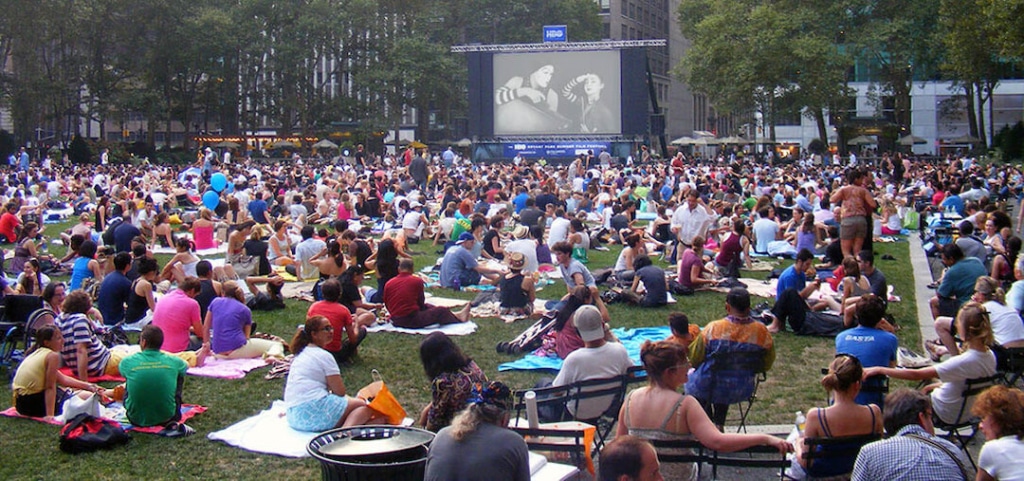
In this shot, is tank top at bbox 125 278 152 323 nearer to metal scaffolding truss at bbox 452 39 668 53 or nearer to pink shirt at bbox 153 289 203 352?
pink shirt at bbox 153 289 203 352

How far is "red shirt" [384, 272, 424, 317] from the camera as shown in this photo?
425 inches

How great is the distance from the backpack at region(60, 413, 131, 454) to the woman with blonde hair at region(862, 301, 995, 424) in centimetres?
506

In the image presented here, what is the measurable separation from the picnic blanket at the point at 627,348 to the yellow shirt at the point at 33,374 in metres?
3.76

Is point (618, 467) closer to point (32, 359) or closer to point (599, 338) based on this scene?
point (599, 338)

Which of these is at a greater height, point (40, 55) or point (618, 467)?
point (40, 55)

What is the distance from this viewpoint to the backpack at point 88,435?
22.4ft

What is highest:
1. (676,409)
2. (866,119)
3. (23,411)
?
(866,119)

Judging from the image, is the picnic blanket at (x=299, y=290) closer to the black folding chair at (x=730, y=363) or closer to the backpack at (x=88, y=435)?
the backpack at (x=88, y=435)

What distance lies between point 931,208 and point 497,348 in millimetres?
16013

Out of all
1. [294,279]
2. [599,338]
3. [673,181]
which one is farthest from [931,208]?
[599,338]

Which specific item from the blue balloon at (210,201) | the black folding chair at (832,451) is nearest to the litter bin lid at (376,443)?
the black folding chair at (832,451)

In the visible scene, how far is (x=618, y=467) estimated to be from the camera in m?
3.80

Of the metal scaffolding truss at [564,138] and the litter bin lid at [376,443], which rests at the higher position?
the metal scaffolding truss at [564,138]

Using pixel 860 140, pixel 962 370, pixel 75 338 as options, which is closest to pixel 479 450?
pixel 962 370
